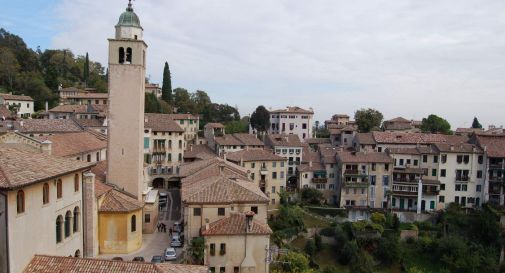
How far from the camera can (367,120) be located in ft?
314

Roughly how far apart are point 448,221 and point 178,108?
213ft

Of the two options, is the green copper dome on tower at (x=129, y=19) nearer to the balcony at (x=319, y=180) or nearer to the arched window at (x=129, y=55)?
the arched window at (x=129, y=55)

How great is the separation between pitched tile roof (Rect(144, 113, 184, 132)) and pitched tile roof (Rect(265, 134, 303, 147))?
16.3 meters

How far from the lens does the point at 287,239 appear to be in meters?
51.1

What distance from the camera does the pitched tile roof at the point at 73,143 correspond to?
40.0 metres

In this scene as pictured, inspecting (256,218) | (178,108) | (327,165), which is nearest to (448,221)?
(327,165)

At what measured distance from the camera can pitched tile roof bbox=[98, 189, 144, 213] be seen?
3062cm

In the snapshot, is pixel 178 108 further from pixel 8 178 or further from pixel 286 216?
pixel 8 178

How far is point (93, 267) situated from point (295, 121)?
8008 cm

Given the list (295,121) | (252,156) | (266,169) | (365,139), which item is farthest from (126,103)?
(295,121)

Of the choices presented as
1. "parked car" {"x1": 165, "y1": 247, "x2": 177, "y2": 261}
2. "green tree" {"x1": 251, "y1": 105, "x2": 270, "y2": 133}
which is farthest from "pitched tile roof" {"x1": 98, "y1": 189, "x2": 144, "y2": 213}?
"green tree" {"x1": 251, "y1": 105, "x2": 270, "y2": 133}

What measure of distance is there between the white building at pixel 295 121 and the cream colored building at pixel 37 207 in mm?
72702

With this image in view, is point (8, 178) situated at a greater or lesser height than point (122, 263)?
greater

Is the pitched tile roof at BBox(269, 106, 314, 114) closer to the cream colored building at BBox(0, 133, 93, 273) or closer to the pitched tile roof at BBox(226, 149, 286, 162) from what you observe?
the pitched tile roof at BBox(226, 149, 286, 162)
